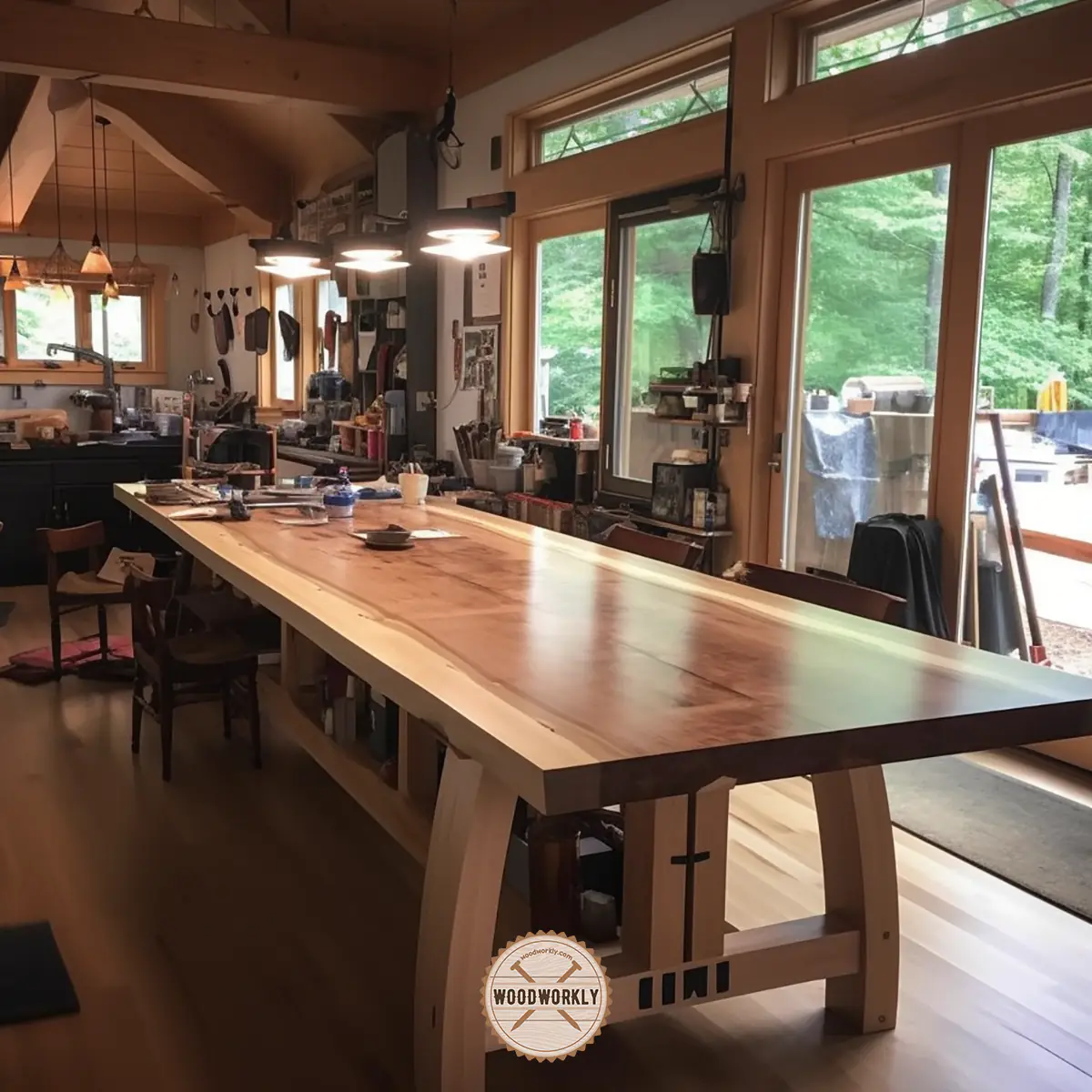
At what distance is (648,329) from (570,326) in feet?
2.75

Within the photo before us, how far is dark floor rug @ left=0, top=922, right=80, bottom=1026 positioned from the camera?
7.88 feet

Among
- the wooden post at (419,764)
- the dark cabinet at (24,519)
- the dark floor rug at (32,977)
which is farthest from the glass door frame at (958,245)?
the dark cabinet at (24,519)

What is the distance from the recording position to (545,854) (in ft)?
7.85

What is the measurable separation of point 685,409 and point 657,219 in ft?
3.09

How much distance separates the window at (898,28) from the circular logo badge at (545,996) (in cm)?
314

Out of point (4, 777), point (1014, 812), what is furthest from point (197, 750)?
point (1014, 812)

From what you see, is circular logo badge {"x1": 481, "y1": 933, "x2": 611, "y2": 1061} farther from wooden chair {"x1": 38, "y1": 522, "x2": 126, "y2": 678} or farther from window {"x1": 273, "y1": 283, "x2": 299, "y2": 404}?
window {"x1": 273, "y1": 283, "x2": 299, "y2": 404}

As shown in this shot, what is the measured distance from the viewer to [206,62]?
6.62m

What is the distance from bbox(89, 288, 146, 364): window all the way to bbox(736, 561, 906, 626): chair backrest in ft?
34.9

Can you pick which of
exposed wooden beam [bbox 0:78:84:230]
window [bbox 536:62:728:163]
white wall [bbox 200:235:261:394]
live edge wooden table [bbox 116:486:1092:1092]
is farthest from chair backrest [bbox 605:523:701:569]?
white wall [bbox 200:235:261:394]

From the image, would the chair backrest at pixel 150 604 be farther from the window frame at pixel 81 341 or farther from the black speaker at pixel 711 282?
the window frame at pixel 81 341

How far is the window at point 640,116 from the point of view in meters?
5.16

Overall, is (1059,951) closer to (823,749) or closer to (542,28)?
(823,749)

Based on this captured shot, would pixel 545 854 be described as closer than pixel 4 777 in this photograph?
Yes
